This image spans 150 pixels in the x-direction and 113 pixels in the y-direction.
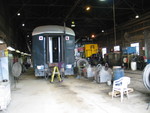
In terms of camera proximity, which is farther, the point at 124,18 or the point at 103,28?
the point at 103,28

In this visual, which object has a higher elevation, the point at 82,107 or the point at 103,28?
the point at 103,28

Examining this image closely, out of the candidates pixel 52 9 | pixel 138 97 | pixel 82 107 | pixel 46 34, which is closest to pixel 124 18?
pixel 52 9

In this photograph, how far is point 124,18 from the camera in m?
16.7

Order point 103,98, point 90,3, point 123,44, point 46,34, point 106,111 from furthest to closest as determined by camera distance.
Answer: point 123,44 → point 90,3 → point 46,34 → point 103,98 → point 106,111

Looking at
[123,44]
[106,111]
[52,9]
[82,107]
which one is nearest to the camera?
[106,111]

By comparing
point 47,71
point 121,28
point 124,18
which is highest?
point 124,18

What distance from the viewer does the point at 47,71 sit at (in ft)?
26.0

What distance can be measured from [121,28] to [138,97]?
12.6m

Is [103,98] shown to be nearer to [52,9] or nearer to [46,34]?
[46,34]

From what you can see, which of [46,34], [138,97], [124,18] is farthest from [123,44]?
[138,97]

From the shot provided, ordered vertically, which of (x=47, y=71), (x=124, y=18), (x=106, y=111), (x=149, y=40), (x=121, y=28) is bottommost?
(x=106, y=111)

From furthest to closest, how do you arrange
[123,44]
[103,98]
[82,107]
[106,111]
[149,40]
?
[123,44]
[149,40]
[103,98]
[82,107]
[106,111]

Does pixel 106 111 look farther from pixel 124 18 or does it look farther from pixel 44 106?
pixel 124 18

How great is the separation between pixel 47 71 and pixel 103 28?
1409 cm
